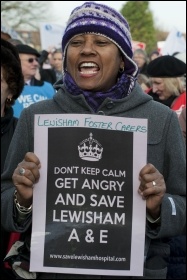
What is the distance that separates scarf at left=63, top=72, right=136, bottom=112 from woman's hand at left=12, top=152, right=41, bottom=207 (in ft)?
1.08

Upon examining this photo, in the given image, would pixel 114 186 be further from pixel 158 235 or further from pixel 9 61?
pixel 9 61

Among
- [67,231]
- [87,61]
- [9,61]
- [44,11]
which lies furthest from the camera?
[44,11]

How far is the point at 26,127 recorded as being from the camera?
2.69m

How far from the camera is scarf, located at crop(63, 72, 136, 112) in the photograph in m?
2.65

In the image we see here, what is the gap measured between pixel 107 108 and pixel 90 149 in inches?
10.2

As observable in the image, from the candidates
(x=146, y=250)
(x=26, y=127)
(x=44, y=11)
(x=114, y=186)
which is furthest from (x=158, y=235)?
(x=44, y=11)

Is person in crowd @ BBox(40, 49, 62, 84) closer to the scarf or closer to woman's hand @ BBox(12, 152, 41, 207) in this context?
the scarf

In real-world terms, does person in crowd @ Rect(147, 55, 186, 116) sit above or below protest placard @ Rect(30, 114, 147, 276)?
above

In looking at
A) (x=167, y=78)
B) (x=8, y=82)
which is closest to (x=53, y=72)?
(x=167, y=78)

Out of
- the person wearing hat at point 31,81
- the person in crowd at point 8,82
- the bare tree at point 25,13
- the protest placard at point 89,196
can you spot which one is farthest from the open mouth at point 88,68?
the bare tree at point 25,13

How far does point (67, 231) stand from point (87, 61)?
2.10 feet

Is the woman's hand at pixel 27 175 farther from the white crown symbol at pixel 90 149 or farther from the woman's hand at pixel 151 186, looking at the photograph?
the woman's hand at pixel 151 186

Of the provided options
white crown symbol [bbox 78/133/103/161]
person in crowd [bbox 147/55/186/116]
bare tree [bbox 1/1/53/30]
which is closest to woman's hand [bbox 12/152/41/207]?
white crown symbol [bbox 78/133/103/161]

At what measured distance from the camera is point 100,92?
2670 millimetres
